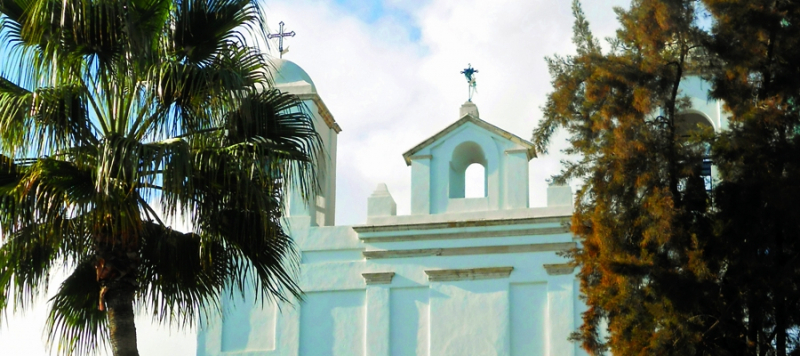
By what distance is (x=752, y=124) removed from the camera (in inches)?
593

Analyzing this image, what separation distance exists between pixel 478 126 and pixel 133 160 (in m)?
10.3

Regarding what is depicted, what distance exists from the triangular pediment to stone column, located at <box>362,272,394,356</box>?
80.8 inches

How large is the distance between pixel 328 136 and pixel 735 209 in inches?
416

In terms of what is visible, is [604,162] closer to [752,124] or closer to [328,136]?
[752,124]

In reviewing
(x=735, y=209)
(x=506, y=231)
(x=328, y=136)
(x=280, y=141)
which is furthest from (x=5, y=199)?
(x=328, y=136)

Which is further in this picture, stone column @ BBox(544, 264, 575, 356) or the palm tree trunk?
stone column @ BBox(544, 264, 575, 356)

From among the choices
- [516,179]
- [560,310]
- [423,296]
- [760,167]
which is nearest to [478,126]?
[516,179]

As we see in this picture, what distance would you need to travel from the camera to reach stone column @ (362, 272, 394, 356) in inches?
845

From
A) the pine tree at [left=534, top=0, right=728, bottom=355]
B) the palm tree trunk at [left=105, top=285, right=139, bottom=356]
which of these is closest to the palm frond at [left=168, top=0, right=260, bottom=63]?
the palm tree trunk at [left=105, top=285, right=139, bottom=356]

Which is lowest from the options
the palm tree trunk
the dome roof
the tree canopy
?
the palm tree trunk

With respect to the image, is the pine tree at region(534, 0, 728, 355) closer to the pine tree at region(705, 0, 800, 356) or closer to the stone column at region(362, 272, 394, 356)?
the pine tree at region(705, 0, 800, 356)

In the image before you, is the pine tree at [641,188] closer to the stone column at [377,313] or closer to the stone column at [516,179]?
the stone column at [516,179]

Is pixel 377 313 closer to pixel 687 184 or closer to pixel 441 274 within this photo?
pixel 441 274

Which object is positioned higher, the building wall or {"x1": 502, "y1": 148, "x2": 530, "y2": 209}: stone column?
{"x1": 502, "y1": 148, "x2": 530, "y2": 209}: stone column
